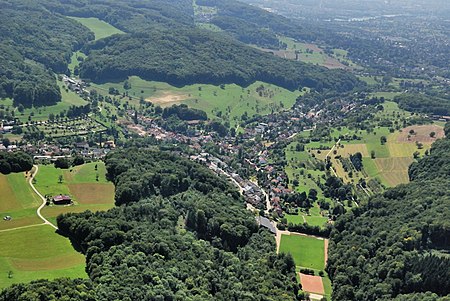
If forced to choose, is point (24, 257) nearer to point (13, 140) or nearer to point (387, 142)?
point (13, 140)

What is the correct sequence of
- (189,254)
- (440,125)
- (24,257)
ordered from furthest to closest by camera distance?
1. (440,125)
2. (189,254)
3. (24,257)

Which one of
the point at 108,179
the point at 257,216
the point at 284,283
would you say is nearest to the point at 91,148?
the point at 108,179

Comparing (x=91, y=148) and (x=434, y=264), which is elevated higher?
(x=434, y=264)

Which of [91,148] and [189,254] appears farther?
[91,148]

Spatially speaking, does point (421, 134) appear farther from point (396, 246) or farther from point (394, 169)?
point (396, 246)

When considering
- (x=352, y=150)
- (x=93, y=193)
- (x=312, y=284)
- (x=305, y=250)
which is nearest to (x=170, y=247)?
(x=312, y=284)

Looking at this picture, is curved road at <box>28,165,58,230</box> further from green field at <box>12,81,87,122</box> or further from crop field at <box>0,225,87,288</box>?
green field at <box>12,81,87,122</box>
